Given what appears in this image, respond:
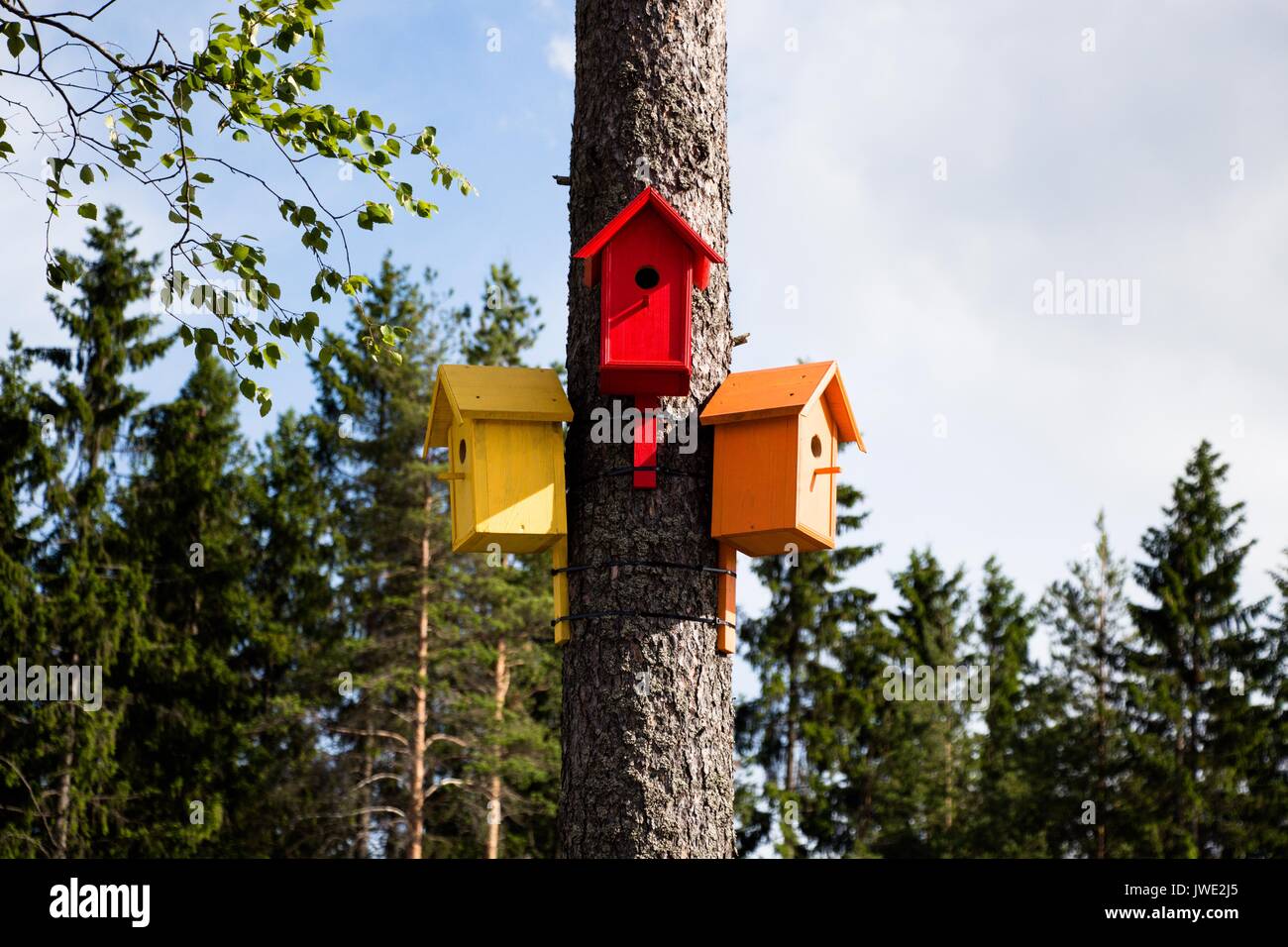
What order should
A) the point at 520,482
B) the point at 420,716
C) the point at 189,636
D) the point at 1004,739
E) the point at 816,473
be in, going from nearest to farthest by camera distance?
the point at 520,482 → the point at 816,473 → the point at 420,716 → the point at 189,636 → the point at 1004,739

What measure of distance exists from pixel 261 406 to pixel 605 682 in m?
2.07

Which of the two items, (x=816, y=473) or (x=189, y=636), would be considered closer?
(x=816, y=473)

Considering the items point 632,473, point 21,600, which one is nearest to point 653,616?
point 632,473

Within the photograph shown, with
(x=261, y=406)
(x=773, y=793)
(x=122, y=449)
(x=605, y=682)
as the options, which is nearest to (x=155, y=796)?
(x=122, y=449)

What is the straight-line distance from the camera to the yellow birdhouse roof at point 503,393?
13.9 feet

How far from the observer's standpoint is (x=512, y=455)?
4.22 metres

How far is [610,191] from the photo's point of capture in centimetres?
432

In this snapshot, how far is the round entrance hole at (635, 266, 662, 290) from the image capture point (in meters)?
4.19

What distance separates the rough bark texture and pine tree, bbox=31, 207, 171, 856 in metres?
16.6

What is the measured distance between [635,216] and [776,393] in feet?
2.31

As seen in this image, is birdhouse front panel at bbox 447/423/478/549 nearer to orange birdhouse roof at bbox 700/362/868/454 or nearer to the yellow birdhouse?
the yellow birdhouse

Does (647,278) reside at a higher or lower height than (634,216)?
lower

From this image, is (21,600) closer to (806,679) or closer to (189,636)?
(189,636)

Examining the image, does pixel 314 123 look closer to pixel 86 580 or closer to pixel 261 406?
pixel 261 406
